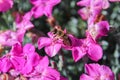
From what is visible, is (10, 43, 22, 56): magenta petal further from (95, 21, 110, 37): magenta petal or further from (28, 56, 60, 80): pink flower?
(95, 21, 110, 37): magenta petal

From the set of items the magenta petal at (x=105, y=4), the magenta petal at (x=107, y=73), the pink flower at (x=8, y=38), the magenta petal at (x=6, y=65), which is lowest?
the magenta petal at (x=107, y=73)

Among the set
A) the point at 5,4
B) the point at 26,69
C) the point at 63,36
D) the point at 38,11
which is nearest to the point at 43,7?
the point at 38,11

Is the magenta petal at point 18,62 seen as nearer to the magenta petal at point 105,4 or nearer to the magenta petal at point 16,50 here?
the magenta petal at point 16,50

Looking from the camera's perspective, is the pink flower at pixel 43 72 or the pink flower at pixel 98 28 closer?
the pink flower at pixel 43 72

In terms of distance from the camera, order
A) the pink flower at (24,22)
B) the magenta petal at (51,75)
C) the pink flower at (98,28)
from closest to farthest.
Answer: the magenta petal at (51,75), the pink flower at (98,28), the pink flower at (24,22)

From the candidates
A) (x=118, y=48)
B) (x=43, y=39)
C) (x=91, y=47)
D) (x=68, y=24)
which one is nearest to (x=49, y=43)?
(x=43, y=39)

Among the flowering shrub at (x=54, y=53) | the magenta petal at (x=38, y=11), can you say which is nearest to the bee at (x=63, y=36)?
the flowering shrub at (x=54, y=53)

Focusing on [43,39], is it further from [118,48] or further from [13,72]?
[118,48]
